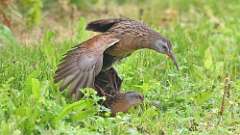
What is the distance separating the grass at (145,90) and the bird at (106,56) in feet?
0.45

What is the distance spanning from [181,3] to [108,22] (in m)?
4.63

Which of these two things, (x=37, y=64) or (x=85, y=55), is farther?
(x=37, y=64)

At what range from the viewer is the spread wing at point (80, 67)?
7000mm

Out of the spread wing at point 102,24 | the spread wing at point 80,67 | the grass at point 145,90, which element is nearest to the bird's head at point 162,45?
the grass at point 145,90

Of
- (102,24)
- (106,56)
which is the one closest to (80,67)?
(106,56)

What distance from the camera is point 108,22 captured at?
7.90m

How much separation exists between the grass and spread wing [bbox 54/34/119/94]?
0.38 feet

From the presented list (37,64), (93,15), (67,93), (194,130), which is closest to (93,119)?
(67,93)

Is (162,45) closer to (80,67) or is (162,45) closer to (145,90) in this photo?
(145,90)

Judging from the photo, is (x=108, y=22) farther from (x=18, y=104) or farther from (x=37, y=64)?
(x=18, y=104)

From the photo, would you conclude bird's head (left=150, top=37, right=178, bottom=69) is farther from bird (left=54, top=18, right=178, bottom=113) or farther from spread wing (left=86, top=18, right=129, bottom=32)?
spread wing (left=86, top=18, right=129, bottom=32)

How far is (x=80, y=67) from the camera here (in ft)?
23.1

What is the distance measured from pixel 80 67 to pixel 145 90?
838mm

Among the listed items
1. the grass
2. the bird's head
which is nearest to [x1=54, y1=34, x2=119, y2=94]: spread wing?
the grass
